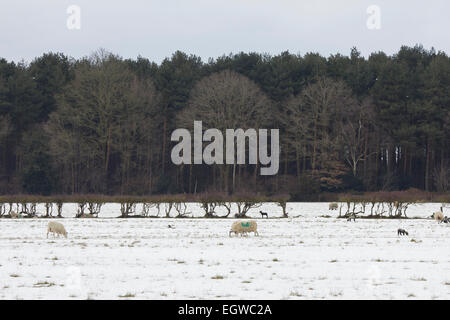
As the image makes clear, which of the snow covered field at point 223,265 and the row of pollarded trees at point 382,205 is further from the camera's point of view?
the row of pollarded trees at point 382,205

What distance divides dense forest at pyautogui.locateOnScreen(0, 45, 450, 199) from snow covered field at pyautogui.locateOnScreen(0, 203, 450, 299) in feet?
125

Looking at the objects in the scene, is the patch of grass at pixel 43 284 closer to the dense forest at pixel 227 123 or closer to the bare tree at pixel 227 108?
the dense forest at pixel 227 123

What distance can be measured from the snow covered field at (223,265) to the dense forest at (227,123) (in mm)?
37993

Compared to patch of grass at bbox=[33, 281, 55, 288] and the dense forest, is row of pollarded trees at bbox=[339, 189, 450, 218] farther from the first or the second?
patch of grass at bbox=[33, 281, 55, 288]

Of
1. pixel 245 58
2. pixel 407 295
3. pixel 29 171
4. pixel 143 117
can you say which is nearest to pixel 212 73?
pixel 245 58

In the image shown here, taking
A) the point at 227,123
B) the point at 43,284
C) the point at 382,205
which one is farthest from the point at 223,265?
the point at 227,123

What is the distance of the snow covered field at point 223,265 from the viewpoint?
13055 mm

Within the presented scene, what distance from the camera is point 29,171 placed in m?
66.6

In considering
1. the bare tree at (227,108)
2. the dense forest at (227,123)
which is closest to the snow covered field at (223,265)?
the dense forest at (227,123)

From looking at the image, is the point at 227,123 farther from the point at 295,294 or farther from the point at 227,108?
the point at 295,294

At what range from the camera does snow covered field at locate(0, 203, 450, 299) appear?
13055 mm

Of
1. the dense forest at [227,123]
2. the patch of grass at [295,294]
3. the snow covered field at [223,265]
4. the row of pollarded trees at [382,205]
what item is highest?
the dense forest at [227,123]

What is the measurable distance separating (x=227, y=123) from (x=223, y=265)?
51368mm

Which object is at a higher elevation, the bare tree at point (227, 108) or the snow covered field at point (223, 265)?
the bare tree at point (227, 108)
